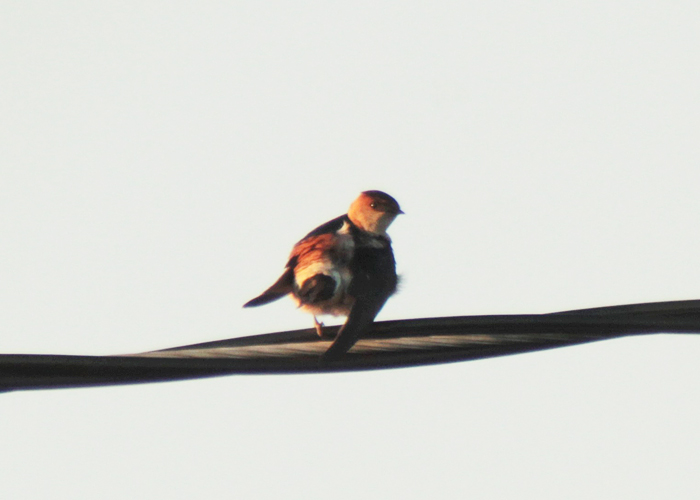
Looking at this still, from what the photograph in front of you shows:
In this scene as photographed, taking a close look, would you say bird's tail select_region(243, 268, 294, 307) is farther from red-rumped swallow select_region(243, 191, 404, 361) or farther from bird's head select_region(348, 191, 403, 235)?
bird's head select_region(348, 191, 403, 235)

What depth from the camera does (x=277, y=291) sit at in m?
5.20

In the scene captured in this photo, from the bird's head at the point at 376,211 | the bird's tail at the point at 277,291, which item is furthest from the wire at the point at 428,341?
the bird's head at the point at 376,211

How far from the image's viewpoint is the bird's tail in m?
5.07

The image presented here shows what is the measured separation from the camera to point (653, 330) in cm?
382

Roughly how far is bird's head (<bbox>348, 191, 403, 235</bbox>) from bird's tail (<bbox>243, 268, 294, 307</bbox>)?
3.92ft

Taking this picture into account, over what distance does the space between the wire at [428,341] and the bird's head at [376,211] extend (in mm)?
2484

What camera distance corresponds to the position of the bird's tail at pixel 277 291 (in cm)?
507

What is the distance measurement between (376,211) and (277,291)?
4.70ft

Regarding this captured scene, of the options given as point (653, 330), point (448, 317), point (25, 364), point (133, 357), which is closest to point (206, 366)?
point (133, 357)

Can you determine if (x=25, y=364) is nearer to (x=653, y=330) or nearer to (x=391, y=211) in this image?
(x=653, y=330)

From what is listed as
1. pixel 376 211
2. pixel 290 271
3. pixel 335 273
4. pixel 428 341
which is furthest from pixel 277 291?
pixel 428 341

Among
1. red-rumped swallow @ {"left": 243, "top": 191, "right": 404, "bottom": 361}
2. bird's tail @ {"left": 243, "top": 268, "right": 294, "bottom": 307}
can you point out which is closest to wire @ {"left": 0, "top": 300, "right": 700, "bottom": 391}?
red-rumped swallow @ {"left": 243, "top": 191, "right": 404, "bottom": 361}

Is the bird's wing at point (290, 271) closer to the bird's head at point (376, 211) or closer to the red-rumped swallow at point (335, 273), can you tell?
the red-rumped swallow at point (335, 273)

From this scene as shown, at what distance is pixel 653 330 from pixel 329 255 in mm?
1921
